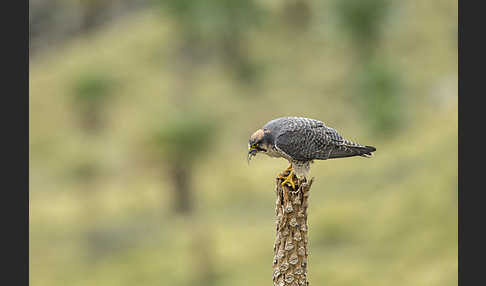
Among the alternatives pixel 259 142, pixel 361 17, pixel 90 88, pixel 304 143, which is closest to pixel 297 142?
pixel 304 143

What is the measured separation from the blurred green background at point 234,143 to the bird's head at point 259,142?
2072cm

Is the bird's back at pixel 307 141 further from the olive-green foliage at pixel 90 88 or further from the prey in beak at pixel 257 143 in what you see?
the olive-green foliage at pixel 90 88

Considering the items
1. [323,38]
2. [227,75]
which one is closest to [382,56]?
[323,38]

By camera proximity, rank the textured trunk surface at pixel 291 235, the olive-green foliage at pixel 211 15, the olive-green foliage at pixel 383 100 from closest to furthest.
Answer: the textured trunk surface at pixel 291 235 → the olive-green foliage at pixel 383 100 → the olive-green foliage at pixel 211 15

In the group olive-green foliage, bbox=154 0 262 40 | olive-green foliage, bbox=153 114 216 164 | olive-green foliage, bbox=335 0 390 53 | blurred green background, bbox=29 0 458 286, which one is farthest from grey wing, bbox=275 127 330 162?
olive-green foliage, bbox=154 0 262 40

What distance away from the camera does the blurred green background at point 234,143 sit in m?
36.5

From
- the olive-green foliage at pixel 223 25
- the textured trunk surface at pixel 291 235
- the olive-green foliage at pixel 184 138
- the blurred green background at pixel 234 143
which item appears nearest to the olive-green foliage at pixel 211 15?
the olive-green foliage at pixel 223 25

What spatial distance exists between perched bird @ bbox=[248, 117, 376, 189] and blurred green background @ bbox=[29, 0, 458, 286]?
19785mm

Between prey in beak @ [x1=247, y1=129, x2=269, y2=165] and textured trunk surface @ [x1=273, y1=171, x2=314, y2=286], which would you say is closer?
textured trunk surface @ [x1=273, y1=171, x2=314, y2=286]

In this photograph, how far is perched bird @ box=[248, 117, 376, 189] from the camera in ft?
37.7

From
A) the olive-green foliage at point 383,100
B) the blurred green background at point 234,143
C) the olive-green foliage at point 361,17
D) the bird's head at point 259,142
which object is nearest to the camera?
the bird's head at point 259,142

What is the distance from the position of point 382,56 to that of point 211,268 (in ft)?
104

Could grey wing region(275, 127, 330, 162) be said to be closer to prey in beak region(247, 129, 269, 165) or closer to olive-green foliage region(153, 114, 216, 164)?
prey in beak region(247, 129, 269, 165)

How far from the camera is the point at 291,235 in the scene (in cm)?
1109
